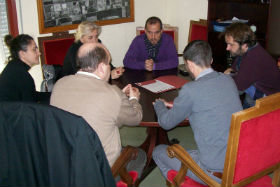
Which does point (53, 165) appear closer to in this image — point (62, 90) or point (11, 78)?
point (62, 90)

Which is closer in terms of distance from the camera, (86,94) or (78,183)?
(78,183)

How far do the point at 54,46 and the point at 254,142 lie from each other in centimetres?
268

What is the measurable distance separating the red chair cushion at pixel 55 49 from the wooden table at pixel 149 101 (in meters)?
0.99

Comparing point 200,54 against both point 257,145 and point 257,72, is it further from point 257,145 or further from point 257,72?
point 257,72

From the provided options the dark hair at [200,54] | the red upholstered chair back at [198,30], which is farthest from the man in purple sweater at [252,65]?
the red upholstered chair back at [198,30]

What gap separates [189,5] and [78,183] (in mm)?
3659

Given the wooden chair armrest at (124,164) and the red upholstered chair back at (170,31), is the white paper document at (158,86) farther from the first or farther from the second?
the red upholstered chair back at (170,31)

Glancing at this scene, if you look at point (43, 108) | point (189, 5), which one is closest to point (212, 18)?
point (189, 5)

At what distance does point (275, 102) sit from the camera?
5.27 feet

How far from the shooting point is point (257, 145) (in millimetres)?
1649

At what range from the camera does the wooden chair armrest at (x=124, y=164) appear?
182 centimetres

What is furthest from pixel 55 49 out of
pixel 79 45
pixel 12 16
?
pixel 79 45

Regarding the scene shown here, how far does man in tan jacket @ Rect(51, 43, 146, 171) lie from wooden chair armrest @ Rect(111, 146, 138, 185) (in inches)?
1.4

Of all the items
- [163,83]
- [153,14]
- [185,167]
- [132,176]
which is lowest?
[132,176]
